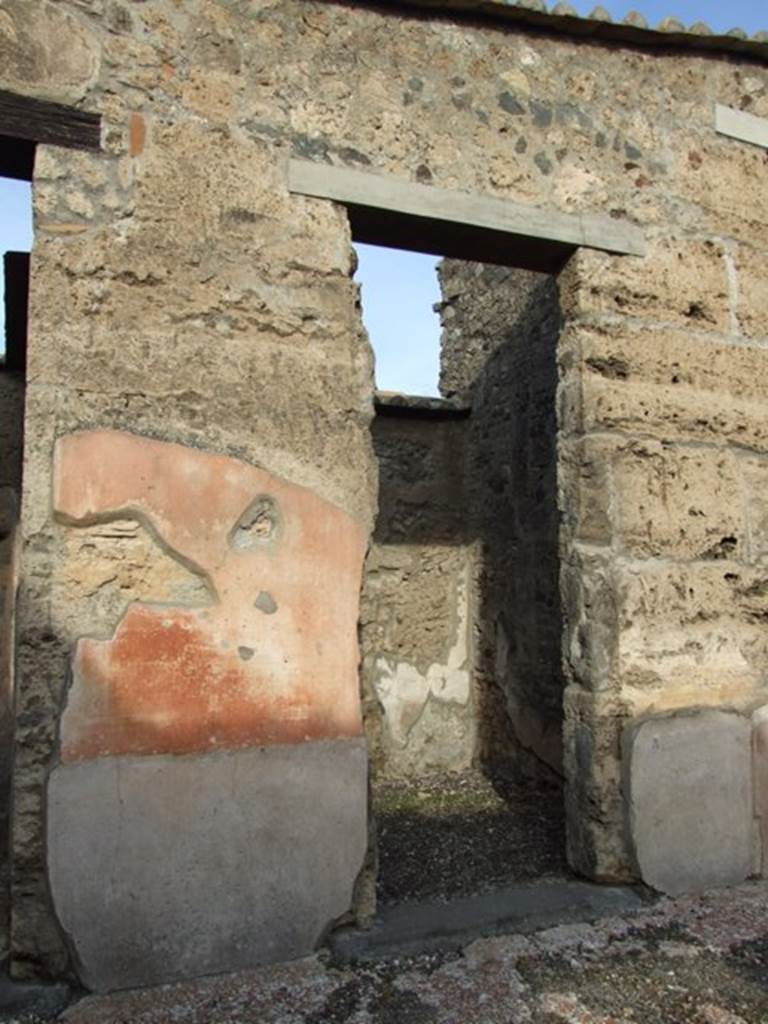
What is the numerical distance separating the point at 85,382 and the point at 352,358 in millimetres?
827

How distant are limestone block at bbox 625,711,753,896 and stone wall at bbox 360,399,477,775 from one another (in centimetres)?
266

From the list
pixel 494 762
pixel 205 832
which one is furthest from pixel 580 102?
pixel 494 762

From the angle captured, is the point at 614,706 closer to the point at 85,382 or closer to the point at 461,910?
the point at 461,910

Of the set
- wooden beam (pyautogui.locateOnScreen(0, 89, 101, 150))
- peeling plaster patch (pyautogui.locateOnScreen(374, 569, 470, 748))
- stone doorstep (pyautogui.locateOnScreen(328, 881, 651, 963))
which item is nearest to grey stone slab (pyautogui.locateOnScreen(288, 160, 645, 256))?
wooden beam (pyautogui.locateOnScreen(0, 89, 101, 150))

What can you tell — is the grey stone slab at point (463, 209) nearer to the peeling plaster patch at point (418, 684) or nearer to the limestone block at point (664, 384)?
the limestone block at point (664, 384)

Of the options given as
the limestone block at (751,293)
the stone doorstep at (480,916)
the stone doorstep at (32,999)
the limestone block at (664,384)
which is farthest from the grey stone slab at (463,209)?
the stone doorstep at (32,999)

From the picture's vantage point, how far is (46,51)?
7.86 feet

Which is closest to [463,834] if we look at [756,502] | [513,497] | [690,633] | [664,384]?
[690,633]

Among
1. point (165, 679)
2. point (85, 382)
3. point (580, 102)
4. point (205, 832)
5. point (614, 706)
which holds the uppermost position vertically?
point (580, 102)

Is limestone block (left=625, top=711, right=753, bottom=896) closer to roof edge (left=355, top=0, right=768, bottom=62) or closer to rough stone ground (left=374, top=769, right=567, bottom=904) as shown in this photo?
rough stone ground (left=374, top=769, right=567, bottom=904)

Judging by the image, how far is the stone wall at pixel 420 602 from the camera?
17.7 feet

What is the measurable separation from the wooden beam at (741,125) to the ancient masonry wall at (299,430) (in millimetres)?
42

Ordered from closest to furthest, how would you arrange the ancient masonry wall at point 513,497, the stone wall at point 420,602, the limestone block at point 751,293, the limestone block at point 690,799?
the limestone block at point 690,799, the limestone block at point 751,293, the ancient masonry wall at point 513,497, the stone wall at point 420,602

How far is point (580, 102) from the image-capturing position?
3014 mm
